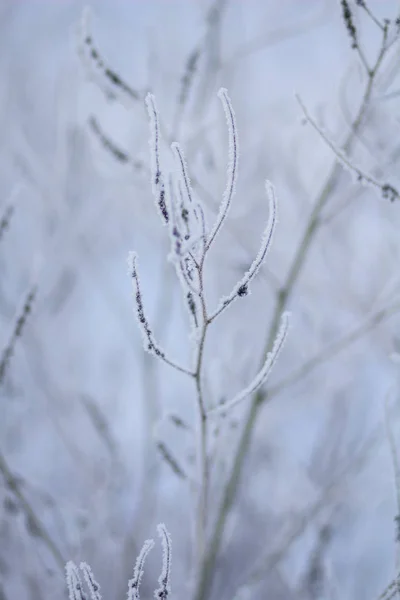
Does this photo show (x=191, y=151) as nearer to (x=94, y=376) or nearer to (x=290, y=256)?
(x=290, y=256)

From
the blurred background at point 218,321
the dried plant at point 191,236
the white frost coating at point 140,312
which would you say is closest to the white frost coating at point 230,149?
the dried plant at point 191,236

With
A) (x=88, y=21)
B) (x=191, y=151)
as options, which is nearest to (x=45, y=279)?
(x=191, y=151)

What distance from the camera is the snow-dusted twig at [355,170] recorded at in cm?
90

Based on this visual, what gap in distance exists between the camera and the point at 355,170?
3.03ft

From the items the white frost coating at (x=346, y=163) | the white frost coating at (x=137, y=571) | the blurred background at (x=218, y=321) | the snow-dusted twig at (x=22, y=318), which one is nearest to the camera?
the white frost coating at (x=137, y=571)

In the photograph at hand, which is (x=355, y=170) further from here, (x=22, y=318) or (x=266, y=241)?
(x=22, y=318)

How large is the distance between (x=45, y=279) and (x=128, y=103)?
126cm

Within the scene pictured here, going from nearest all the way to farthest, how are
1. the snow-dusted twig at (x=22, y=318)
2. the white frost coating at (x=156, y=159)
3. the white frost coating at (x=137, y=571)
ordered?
the white frost coating at (x=156, y=159) → the white frost coating at (x=137, y=571) → the snow-dusted twig at (x=22, y=318)

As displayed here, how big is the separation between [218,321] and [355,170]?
5.40ft

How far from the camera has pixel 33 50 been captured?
11.4 feet

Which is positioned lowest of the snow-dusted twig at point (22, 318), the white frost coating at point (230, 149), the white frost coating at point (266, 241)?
the white frost coating at point (266, 241)

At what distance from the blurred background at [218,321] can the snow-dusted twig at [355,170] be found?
0.17 metres

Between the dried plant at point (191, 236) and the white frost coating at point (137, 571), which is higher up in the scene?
the dried plant at point (191, 236)

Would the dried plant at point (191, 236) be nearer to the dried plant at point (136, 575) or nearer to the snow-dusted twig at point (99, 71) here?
the dried plant at point (136, 575)
